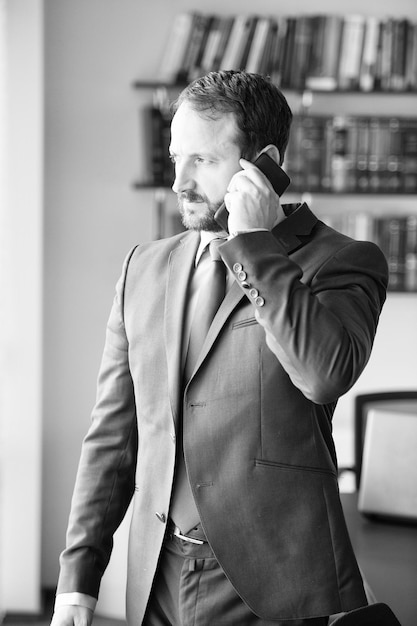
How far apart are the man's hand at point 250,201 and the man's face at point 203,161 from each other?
0.04 m

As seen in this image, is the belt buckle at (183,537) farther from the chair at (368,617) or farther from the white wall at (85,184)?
the white wall at (85,184)

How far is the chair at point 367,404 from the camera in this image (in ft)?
10.2

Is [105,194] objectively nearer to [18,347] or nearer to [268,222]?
[18,347]

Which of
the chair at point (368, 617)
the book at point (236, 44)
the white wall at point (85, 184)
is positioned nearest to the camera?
the chair at point (368, 617)

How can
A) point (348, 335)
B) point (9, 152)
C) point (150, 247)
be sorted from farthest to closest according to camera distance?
→ point (9, 152), point (150, 247), point (348, 335)

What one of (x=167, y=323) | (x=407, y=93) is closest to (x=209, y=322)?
(x=167, y=323)

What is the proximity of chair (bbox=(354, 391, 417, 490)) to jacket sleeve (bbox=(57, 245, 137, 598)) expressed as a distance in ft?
5.32

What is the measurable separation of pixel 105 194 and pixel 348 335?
2749mm

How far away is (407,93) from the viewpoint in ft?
12.6

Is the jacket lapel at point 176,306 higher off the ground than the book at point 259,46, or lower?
lower

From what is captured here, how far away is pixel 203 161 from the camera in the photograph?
142 centimetres

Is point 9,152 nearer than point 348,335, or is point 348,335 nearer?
point 348,335

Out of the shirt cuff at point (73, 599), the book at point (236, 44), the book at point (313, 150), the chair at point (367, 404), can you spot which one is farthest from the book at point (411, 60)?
the shirt cuff at point (73, 599)

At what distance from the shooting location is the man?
4.28 ft
